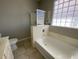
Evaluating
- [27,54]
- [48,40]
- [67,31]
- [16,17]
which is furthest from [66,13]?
[16,17]

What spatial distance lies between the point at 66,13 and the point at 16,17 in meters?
2.25

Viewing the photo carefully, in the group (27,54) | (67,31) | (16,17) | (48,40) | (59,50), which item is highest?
(16,17)

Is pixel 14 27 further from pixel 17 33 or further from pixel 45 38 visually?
pixel 45 38

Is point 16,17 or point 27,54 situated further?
point 16,17

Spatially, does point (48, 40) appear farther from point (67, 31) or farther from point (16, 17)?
point (16, 17)

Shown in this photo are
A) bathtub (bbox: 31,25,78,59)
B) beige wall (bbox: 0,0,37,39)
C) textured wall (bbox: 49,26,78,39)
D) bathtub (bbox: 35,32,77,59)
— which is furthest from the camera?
beige wall (bbox: 0,0,37,39)

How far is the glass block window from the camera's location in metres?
2.02

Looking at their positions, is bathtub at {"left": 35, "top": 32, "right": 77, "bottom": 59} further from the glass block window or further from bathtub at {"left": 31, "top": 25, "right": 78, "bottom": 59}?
the glass block window

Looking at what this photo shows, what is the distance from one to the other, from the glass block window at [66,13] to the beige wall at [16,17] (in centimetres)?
146

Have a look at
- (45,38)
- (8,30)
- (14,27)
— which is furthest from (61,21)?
(8,30)

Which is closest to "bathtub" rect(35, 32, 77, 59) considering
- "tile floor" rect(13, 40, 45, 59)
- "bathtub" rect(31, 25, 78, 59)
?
"bathtub" rect(31, 25, 78, 59)

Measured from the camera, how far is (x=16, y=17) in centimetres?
304

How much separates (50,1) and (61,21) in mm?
1129

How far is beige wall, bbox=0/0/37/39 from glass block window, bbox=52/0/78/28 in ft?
4.78
